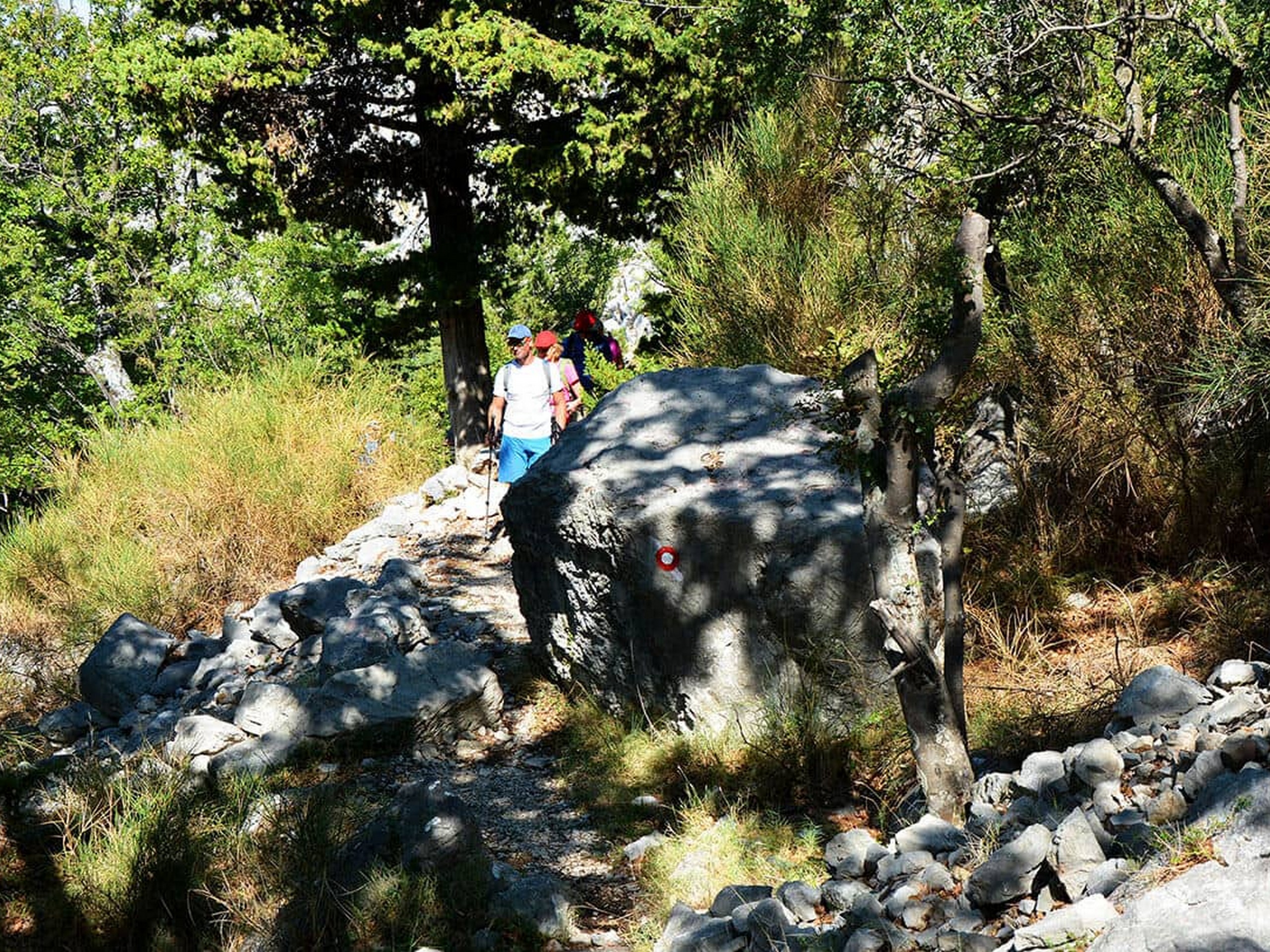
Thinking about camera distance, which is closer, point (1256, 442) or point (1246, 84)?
point (1256, 442)

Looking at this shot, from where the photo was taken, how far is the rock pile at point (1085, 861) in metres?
2.86

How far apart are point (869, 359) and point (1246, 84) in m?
3.98

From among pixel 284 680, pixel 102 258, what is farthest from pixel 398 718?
pixel 102 258

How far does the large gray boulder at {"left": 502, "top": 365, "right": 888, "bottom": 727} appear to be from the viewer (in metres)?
5.34

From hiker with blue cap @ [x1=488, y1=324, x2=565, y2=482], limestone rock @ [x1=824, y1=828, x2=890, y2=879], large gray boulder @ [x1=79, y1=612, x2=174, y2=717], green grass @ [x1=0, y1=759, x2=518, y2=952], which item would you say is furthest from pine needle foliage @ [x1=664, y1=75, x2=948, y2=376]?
large gray boulder @ [x1=79, y1=612, x2=174, y2=717]

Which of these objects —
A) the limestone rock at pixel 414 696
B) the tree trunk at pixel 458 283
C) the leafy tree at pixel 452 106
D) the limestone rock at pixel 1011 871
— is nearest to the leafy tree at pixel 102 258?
the tree trunk at pixel 458 283

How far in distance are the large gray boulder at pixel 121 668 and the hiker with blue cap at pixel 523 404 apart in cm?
299

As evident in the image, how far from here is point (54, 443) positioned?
20.5 meters

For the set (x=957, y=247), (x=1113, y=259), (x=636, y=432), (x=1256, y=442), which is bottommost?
(x=1256, y=442)

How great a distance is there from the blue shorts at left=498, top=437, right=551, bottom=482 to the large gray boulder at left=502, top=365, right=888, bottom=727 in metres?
2.32

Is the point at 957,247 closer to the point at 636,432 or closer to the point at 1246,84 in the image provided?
the point at 636,432

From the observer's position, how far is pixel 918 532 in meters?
4.19

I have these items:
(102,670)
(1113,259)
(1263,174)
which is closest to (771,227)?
(1113,259)

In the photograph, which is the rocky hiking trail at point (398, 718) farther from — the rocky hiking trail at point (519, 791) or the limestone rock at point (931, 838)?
the limestone rock at point (931, 838)
